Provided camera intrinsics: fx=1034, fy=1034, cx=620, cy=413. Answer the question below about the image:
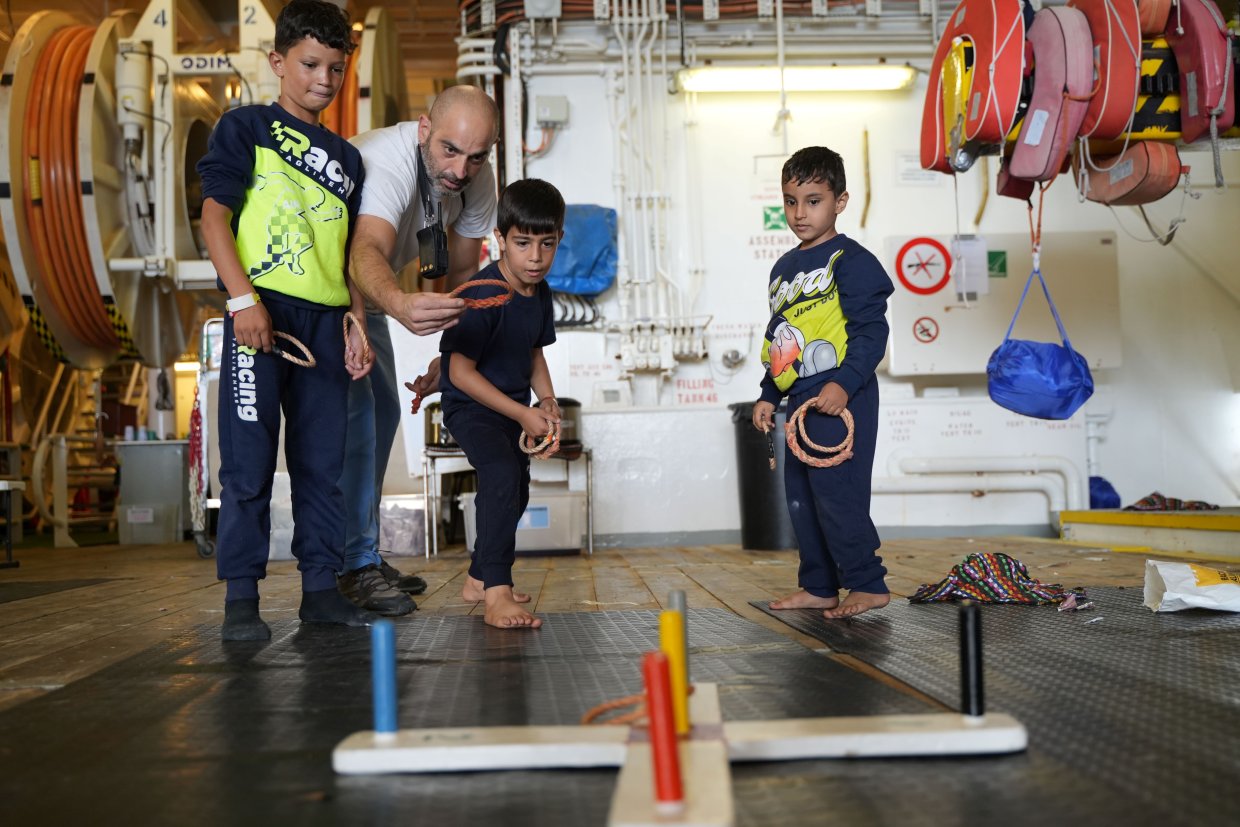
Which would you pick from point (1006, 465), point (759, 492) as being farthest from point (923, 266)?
point (759, 492)

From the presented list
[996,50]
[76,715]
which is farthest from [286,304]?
[996,50]

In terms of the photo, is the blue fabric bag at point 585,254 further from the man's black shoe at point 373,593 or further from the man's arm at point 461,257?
the man's black shoe at point 373,593

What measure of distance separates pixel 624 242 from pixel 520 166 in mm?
757

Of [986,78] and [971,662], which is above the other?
[986,78]

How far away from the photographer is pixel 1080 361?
3.79 meters

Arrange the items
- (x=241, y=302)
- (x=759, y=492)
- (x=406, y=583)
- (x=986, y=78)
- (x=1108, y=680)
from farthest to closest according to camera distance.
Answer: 1. (x=759, y=492)
2. (x=986, y=78)
3. (x=406, y=583)
4. (x=241, y=302)
5. (x=1108, y=680)

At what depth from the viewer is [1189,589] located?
7.58ft

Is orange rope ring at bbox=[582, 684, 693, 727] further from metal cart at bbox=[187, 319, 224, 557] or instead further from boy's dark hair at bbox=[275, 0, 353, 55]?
metal cart at bbox=[187, 319, 224, 557]

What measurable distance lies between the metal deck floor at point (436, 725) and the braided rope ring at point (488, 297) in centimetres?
72

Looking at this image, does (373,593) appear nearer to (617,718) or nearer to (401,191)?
(401,191)

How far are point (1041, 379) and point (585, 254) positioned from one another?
9.22 feet

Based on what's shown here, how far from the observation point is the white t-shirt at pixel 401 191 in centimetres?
248

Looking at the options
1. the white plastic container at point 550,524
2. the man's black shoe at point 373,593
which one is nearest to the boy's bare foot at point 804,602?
the man's black shoe at point 373,593

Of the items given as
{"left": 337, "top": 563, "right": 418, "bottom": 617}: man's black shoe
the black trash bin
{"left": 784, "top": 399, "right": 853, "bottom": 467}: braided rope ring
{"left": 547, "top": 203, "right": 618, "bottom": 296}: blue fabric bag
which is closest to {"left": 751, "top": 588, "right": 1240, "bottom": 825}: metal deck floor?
{"left": 784, "top": 399, "right": 853, "bottom": 467}: braided rope ring
